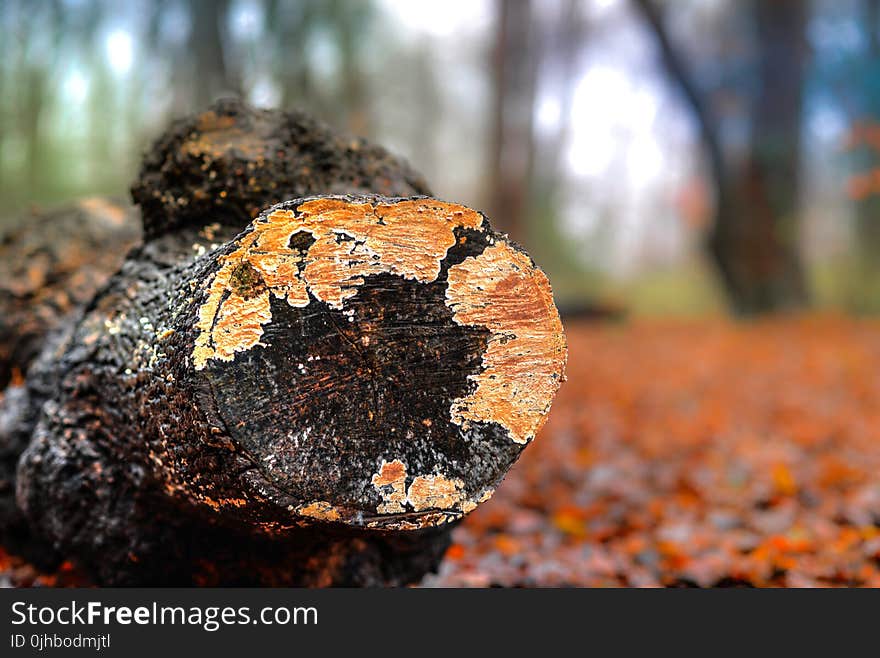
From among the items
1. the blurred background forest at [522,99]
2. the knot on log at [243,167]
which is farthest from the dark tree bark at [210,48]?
the knot on log at [243,167]

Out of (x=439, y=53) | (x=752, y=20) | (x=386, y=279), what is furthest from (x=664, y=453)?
(x=439, y=53)

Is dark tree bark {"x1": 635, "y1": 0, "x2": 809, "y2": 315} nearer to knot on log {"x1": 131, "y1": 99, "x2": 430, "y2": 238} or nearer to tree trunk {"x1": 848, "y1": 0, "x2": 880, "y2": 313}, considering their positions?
tree trunk {"x1": 848, "y1": 0, "x2": 880, "y2": 313}

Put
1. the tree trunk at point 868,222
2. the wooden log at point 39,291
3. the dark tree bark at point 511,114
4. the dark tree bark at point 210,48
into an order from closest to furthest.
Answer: the wooden log at point 39,291, the dark tree bark at point 210,48, the dark tree bark at point 511,114, the tree trunk at point 868,222

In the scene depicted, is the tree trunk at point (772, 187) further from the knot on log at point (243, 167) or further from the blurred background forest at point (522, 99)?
the knot on log at point (243, 167)

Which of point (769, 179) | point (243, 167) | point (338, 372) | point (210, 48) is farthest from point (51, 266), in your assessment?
point (769, 179)

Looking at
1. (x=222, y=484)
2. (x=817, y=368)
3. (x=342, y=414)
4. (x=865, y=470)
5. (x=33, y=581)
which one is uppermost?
(x=342, y=414)

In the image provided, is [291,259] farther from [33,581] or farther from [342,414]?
[33,581]
